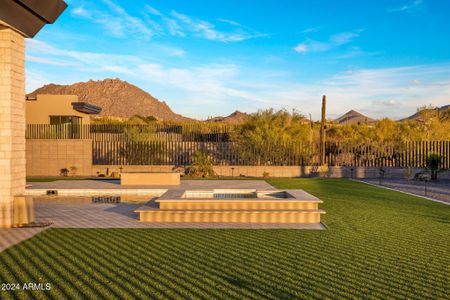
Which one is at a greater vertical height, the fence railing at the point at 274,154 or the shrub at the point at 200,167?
the fence railing at the point at 274,154

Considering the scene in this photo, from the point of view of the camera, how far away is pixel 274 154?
938 inches

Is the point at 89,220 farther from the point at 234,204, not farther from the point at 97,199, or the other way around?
the point at 97,199

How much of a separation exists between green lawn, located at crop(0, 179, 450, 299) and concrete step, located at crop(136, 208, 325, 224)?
2.07 ft

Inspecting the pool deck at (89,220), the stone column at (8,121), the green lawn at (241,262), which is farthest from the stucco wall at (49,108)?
the green lawn at (241,262)

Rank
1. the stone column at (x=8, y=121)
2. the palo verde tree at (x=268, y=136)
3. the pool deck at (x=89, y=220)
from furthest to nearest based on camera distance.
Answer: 1. the palo verde tree at (x=268, y=136)
2. the stone column at (x=8, y=121)
3. the pool deck at (x=89, y=220)

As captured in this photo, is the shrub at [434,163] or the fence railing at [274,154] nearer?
the shrub at [434,163]

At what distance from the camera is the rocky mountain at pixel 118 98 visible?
116 m

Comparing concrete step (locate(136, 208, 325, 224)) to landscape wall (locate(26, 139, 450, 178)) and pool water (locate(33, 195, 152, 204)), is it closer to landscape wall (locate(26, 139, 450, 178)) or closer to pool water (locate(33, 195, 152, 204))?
pool water (locate(33, 195, 152, 204))

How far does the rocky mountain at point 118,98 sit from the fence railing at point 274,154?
295 ft

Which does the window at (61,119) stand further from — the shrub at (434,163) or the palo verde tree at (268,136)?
the shrub at (434,163)

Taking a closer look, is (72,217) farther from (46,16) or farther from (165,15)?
(165,15)

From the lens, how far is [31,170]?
22.5 m

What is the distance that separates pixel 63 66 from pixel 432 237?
42398mm

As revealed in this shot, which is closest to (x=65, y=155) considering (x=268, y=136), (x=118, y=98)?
(x=268, y=136)
